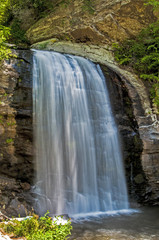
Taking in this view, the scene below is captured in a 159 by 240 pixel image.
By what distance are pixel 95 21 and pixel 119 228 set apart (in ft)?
34.1

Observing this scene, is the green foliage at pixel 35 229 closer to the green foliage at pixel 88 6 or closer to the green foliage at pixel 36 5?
the green foliage at pixel 88 6

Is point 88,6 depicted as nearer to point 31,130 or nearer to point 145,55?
point 145,55

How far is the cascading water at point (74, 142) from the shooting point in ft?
22.5

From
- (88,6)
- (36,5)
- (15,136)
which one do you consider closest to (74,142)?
(15,136)

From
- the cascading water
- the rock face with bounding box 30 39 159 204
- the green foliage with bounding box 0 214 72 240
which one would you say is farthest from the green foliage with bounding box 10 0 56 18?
the green foliage with bounding box 0 214 72 240

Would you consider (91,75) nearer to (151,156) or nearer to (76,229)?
(151,156)

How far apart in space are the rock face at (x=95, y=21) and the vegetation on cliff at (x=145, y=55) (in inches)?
23.4

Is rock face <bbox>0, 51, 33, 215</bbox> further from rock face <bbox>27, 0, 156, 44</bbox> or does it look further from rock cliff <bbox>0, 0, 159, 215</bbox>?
rock face <bbox>27, 0, 156, 44</bbox>

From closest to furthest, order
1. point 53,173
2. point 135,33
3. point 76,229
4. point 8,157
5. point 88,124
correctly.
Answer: point 76,229 → point 8,157 → point 53,173 → point 88,124 → point 135,33

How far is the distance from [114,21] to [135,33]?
138 centimetres

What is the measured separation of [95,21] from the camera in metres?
12.1

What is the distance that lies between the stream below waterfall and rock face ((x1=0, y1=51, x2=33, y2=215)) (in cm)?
175

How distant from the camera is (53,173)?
6883mm

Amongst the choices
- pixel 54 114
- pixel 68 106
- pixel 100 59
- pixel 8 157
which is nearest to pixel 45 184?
pixel 8 157
